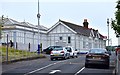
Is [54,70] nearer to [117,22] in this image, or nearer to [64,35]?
[117,22]

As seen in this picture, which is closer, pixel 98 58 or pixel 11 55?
pixel 98 58

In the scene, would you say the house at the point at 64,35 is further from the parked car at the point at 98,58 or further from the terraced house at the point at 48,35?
the parked car at the point at 98,58

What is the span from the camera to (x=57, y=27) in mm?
70562

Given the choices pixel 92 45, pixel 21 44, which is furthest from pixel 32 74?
pixel 92 45

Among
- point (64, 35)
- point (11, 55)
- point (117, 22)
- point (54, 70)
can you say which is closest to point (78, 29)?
point (64, 35)

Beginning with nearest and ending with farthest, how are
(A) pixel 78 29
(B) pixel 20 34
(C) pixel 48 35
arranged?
(B) pixel 20 34
(C) pixel 48 35
(A) pixel 78 29

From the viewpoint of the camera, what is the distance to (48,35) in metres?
70.9

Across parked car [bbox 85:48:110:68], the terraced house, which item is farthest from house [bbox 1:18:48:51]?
parked car [bbox 85:48:110:68]

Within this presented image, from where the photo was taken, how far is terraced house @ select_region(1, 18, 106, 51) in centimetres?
5675

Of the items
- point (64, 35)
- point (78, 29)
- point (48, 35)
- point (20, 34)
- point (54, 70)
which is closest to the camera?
point (54, 70)

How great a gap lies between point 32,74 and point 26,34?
136 feet

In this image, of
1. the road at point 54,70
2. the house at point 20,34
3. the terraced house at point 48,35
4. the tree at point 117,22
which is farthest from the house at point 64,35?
the road at point 54,70

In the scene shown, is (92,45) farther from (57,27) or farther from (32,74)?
(32,74)

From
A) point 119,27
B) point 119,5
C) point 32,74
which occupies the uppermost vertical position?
point 119,5
